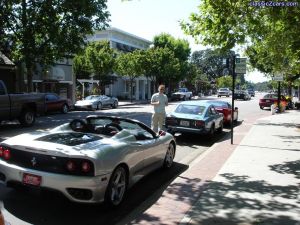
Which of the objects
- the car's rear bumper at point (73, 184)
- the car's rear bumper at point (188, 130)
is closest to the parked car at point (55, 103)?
the car's rear bumper at point (188, 130)

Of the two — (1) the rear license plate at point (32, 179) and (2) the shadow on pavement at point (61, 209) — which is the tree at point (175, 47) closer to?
(2) the shadow on pavement at point (61, 209)

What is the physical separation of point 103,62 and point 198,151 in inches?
1290

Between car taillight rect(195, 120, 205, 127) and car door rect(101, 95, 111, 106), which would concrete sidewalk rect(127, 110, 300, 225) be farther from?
car door rect(101, 95, 111, 106)

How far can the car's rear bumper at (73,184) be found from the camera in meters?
5.65

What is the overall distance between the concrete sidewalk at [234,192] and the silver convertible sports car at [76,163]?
0.62 metres

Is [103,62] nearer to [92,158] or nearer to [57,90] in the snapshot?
[57,90]

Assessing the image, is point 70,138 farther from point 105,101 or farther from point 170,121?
point 105,101

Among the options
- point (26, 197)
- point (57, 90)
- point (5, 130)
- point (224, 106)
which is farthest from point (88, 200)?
Answer: point (57, 90)

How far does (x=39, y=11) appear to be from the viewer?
26859mm

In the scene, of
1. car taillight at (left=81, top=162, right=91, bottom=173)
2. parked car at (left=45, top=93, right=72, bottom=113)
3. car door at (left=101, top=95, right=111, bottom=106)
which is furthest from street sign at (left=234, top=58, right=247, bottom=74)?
car door at (left=101, top=95, right=111, bottom=106)

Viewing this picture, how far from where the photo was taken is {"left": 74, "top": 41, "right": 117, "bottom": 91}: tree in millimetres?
43781

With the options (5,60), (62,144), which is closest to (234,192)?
(62,144)

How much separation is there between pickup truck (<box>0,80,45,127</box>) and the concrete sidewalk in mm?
8236

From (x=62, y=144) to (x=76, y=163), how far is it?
535 mm
